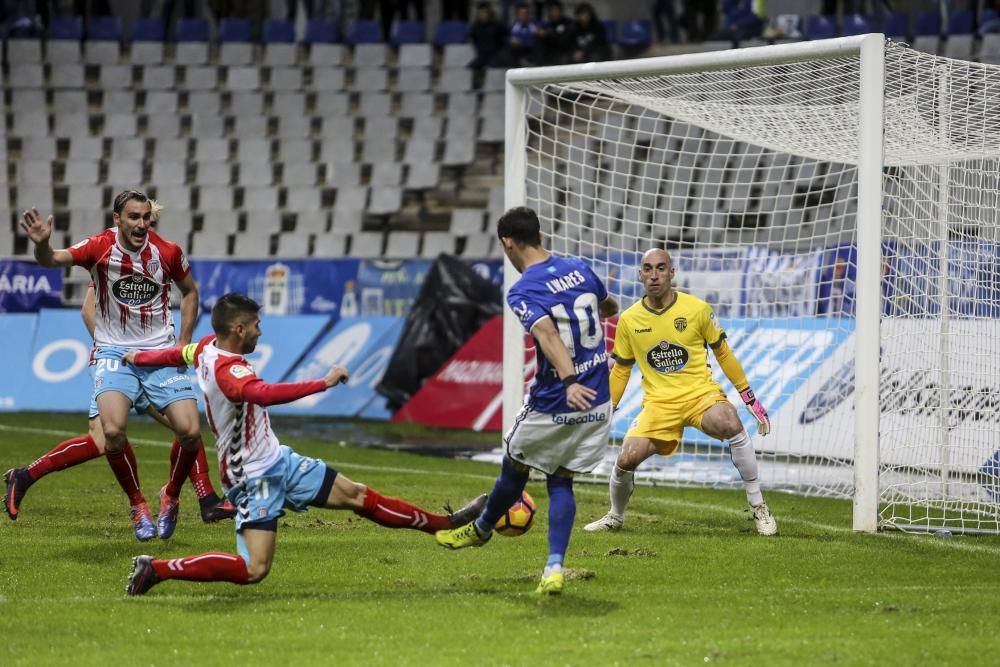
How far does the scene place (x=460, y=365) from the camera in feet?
57.6

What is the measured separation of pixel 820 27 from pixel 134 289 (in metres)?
16.0

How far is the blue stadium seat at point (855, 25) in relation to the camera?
22.2 meters

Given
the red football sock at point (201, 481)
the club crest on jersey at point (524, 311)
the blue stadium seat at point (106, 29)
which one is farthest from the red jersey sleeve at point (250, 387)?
the blue stadium seat at point (106, 29)

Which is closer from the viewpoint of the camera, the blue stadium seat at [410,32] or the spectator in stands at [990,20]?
the spectator in stands at [990,20]

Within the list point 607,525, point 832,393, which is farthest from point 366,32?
point 607,525

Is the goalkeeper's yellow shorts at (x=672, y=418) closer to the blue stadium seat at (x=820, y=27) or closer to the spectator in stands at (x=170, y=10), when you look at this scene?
the blue stadium seat at (x=820, y=27)

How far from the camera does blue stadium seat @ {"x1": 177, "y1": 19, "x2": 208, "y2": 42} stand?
26781 millimetres

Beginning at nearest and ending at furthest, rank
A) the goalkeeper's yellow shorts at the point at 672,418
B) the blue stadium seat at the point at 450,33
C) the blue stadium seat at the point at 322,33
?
the goalkeeper's yellow shorts at the point at 672,418, the blue stadium seat at the point at 450,33, the blue stadium seat at the point at 322,33

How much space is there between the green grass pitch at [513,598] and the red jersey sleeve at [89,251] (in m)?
1.76

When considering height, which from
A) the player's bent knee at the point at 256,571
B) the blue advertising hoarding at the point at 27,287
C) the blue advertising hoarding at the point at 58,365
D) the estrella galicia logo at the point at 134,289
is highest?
the estrella galicia logo at the point at 134,289

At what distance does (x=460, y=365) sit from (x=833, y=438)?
18.8ft

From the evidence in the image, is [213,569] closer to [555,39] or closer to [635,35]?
[555,39]

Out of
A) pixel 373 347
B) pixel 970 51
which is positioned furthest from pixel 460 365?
pixel 970 51

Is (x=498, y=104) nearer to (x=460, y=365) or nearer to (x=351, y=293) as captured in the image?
(x=351, y=293)
